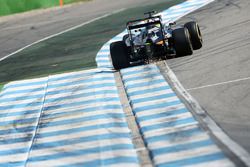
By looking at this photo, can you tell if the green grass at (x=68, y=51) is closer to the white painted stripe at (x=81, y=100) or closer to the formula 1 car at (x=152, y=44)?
A: the formula 1 car at (x=152, y=44)

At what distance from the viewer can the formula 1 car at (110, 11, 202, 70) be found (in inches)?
691

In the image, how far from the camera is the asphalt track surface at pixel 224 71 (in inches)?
509

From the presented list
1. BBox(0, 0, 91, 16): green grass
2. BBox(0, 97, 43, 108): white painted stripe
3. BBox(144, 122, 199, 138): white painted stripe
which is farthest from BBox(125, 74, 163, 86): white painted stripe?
BBox(0, 0, 91, 16): green grass

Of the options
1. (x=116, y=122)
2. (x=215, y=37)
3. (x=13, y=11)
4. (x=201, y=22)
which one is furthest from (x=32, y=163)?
(x=13, y=11)

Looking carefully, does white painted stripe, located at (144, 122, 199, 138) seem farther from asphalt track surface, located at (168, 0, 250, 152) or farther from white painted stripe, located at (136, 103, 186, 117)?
white painted stripe, located at (136, 103, 186, 117)

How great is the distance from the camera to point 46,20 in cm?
3203

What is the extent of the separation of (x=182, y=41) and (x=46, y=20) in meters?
16.0

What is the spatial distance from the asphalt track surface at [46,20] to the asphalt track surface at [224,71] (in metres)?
8.02

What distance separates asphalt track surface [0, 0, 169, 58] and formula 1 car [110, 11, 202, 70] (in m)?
9.44

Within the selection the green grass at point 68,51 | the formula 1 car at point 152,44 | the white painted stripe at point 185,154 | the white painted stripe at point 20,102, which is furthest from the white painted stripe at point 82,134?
the green grass at point 68,51

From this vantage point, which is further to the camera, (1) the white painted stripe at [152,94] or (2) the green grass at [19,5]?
(2) the green grass at [19,5]

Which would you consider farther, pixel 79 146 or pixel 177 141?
pixel 79 146

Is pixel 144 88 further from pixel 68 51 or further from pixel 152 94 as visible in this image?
pixel 68 51

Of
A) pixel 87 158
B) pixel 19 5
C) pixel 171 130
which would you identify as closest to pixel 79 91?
pixel 171 130
